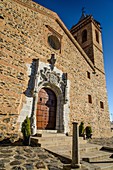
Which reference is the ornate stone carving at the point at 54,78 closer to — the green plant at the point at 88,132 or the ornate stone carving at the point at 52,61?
the ornate stone carving at the point at 52,61

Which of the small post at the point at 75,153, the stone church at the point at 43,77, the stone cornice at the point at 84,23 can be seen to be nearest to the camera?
the small post at the point at 75,153

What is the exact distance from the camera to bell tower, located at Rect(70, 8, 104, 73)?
521 inches

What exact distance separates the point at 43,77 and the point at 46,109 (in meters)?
2.03

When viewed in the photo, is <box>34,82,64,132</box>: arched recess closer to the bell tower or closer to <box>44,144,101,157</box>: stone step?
<box>44,144,101,157</box>: stone step

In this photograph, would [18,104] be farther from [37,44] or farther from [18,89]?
[37,44]

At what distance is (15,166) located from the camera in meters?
2.86

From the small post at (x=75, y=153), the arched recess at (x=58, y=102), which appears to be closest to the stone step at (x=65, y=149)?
the small post at (x=75, y=153)

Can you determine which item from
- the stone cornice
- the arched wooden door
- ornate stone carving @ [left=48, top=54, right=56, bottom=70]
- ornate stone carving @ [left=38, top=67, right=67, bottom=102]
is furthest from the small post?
the stone cornice

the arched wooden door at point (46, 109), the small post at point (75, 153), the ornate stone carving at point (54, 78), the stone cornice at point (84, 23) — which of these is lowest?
the small post at point (75, 153)

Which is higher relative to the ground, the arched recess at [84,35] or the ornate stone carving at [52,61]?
the arched recess at [84,35]

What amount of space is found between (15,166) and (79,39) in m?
15.2

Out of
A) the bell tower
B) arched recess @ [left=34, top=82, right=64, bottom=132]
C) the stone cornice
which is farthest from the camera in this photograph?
the stone cornice

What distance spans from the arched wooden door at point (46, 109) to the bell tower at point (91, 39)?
7119mm

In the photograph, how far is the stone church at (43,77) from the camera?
627cm
